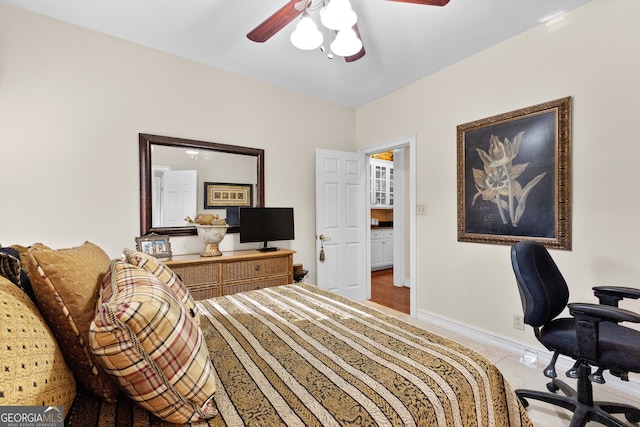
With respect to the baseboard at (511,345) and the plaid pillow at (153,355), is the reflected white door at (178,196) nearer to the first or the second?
the plaid pillow at (153,355)

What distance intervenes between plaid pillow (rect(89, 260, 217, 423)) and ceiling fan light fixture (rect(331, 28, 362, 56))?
1686mm

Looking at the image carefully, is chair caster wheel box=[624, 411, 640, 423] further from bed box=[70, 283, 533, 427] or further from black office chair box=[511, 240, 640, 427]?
bed box=[70, 283, 533, 427]

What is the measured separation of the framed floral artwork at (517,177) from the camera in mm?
2211

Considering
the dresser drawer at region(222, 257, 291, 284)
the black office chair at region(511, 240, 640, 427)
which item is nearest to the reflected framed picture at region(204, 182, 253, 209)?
the dresser drawer at region(222, 257, 291, 284)

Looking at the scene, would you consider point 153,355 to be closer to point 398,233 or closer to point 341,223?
point 341,223

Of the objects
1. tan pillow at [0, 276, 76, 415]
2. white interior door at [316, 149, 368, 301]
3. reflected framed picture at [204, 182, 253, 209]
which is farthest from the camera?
white interior door at [316, 149, 368, 301]

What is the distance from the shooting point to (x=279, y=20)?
1.68m

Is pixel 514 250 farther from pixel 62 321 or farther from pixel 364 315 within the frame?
pixel 62 321

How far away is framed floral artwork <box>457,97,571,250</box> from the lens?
2.21m

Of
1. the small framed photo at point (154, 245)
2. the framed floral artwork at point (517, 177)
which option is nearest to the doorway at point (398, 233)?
the framed floral artwork at point (517, 177)

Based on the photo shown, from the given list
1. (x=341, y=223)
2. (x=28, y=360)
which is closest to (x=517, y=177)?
(x=341, y=223)

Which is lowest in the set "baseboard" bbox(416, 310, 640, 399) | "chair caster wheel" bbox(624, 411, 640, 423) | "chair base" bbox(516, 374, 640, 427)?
"baseboard" bbox(416, 310, 640, 399)

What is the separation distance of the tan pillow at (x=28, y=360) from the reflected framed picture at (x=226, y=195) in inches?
87.6

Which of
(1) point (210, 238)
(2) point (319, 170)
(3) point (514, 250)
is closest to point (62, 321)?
(1) point (210, 238)
